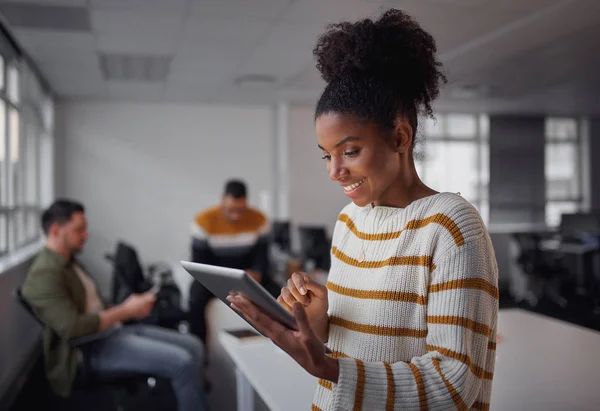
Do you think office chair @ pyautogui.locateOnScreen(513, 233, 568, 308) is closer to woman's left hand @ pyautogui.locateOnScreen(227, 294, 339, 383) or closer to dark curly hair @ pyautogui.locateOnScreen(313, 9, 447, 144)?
dark curly hair @ pyautogui.locateOnScreen(313, 9, 447, 144)

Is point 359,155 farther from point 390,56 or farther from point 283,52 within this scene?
point 283,52

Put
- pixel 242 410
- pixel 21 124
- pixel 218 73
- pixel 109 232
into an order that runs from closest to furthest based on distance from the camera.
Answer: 1. pixel 242 410
2. pixel 21 124
3. pixel 218 73
4. pixel 109 232

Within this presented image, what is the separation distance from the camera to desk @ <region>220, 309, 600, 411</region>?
64.4 inches

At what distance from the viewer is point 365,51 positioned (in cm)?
104

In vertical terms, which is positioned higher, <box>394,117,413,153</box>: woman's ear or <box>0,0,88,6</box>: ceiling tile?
<box>0,0,88,6</box>: ceiling tile

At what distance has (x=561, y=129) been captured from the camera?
9.60 metres

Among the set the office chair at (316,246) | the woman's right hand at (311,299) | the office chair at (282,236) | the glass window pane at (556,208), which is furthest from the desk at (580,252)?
the woman's right hand at (311,299)

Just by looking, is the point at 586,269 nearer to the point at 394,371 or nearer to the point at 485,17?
the point at 485,17

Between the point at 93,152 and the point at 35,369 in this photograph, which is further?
the point at 93,152

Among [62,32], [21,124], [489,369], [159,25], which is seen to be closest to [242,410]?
[489,369]

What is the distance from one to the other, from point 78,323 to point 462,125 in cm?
770

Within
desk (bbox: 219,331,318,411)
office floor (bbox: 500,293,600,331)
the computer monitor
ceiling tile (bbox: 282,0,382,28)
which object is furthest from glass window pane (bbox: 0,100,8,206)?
the computer monitor

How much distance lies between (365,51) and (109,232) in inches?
286

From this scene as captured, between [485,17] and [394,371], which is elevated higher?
[485,17]
